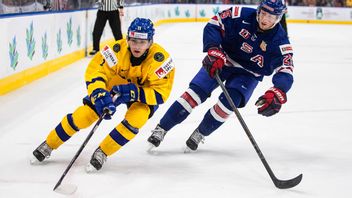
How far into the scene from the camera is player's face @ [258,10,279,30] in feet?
10.2

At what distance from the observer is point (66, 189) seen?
2.63 m

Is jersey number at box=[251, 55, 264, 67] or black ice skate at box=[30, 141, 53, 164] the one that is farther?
jersey number at box=[251, 55, 264, 67]

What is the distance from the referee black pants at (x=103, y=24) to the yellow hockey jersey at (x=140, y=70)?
4.96 m

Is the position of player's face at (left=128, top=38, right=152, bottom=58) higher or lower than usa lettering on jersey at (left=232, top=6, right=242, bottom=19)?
lower

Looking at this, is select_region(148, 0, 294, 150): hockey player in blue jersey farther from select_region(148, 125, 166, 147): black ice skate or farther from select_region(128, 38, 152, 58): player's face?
select_region(128, 38, 152, 58): player's face

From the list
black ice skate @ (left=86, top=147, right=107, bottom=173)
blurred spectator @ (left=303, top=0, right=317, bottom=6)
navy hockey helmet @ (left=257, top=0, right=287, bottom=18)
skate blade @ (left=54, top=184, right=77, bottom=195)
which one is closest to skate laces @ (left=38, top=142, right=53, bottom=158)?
black ice skate @ (left=86, top=147, right=107, bottom=173)

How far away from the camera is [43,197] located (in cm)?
253

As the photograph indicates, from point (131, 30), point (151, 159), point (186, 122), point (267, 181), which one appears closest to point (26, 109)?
point (186, 122)

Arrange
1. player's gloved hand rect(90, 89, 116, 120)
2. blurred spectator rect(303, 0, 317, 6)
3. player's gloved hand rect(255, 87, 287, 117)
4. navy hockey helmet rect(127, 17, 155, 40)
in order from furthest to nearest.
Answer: blurred spectator rect(303, 0, 317, 6) < player's gloved hand rect(255, 87, 287, 117) < navy hockey helmet rect(127, 17, 155, 40) < player's gloved hand rect(90, 89, 116, 120)

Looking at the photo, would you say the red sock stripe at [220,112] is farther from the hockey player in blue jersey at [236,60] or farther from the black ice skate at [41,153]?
the black ice skate at [41,153]

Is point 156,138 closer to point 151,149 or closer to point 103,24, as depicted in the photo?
point 151,149

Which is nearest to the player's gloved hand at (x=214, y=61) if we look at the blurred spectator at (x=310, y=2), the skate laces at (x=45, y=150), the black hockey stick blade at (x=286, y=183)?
the black hockey stick blade at (x=286, y=183)

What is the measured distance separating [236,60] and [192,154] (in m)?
0.61

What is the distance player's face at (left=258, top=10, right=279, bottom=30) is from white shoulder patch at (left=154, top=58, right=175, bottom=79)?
1.86 feet
